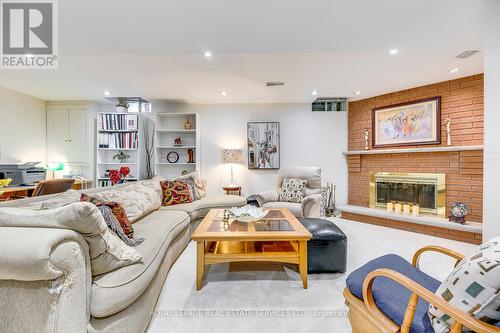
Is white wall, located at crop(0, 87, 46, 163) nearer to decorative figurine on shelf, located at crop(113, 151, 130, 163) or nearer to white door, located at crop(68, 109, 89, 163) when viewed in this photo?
white door, located at crop(68, 109, 89, 163)

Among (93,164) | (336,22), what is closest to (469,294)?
(336,22)

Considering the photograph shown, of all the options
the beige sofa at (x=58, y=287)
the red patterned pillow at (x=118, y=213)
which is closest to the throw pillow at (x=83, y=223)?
the beige sofa at (x=58, y=287)

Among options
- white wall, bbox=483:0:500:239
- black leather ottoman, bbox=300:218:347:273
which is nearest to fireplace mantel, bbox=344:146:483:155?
white wall, bbox=483:0:500:239

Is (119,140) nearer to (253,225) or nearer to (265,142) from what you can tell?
(265,142)

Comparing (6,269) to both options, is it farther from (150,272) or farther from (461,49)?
(461,49)

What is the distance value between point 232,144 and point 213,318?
348 centimetres

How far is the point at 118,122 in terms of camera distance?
14.0 feet

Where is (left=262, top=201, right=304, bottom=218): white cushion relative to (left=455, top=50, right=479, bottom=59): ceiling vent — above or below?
below

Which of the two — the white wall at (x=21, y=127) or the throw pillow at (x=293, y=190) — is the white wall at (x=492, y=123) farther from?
the white wall at (x=21, y=127)

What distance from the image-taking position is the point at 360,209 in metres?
4.04

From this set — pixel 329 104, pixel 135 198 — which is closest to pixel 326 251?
pixel 135 198

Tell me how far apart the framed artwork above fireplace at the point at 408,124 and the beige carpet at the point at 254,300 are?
1997mm

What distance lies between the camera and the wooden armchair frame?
2.59 ft

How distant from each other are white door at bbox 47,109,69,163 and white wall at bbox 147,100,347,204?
1.77 meters
